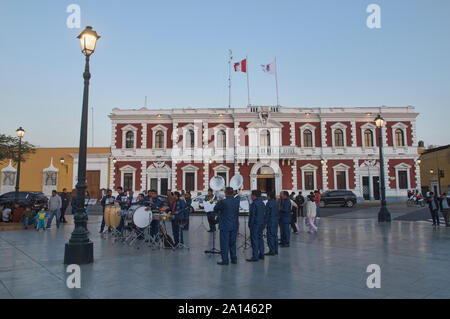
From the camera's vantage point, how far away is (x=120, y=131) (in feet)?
111

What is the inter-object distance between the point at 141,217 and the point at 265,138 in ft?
81.6

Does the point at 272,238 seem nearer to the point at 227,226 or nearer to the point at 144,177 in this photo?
the point at 227,226

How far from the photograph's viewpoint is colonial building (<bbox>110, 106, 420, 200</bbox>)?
3281 cm

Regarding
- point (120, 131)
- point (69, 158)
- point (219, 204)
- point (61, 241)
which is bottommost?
point (61, 241)

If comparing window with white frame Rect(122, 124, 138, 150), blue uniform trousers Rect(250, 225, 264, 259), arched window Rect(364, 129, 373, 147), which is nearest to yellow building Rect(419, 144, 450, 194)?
arched window Rect(364, 129, 373, 147)

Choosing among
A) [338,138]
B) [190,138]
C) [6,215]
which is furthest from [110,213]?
[338,138]

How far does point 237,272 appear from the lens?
6.43 meters

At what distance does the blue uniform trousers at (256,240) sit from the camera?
7602 millimetres

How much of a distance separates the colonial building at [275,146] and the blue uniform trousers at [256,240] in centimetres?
2466

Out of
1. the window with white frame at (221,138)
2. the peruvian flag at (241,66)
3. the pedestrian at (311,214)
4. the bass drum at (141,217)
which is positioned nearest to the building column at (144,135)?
the window with white frame at (221,138)
